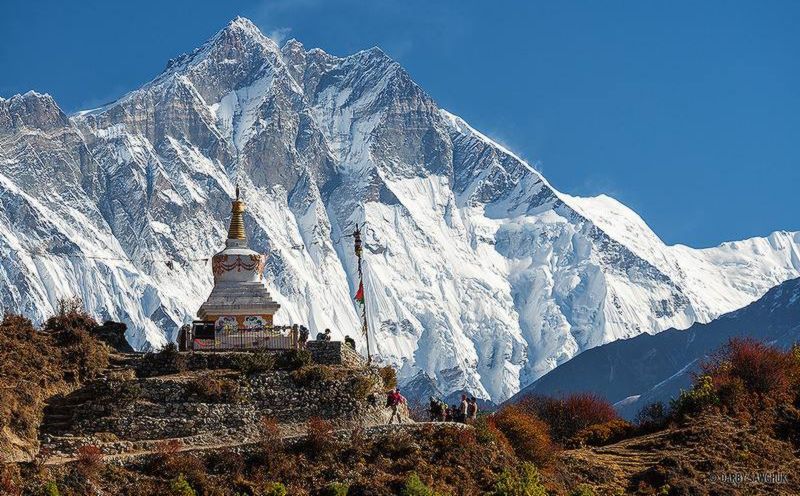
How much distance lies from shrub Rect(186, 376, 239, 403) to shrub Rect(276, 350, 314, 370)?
2623 millimetres

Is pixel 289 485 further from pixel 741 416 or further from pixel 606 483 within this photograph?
pixel 741 416

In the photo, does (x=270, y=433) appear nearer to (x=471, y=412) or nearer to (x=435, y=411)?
(x=435, y=411)

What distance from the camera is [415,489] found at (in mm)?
50875

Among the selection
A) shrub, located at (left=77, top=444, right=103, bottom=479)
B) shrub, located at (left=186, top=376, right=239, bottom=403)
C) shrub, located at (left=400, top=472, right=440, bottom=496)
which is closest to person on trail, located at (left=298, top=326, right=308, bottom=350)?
shrub, located at (left=186, top=376, right=239, bottom=403)

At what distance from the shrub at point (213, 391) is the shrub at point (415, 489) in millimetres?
8022

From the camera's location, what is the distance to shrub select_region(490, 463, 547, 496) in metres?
52.2

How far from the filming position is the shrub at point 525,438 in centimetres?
5784

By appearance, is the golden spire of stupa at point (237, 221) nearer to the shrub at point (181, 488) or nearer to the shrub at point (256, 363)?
the shrub at point (256, 363)

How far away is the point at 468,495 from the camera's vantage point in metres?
51.9

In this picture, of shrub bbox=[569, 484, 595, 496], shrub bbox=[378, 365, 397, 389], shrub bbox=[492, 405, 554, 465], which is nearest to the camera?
shrub bbox=[569, 484, 595, 496]

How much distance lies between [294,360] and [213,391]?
12.0 ft

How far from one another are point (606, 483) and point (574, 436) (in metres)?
10.5

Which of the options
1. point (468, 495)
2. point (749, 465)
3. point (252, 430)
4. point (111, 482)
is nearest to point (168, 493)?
point (111, 482)

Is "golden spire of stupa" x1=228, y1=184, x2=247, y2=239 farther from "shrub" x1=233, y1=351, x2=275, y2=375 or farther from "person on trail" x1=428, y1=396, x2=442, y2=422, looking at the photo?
"person on trail" x1=428, y1=396, x2=442, y2=422
